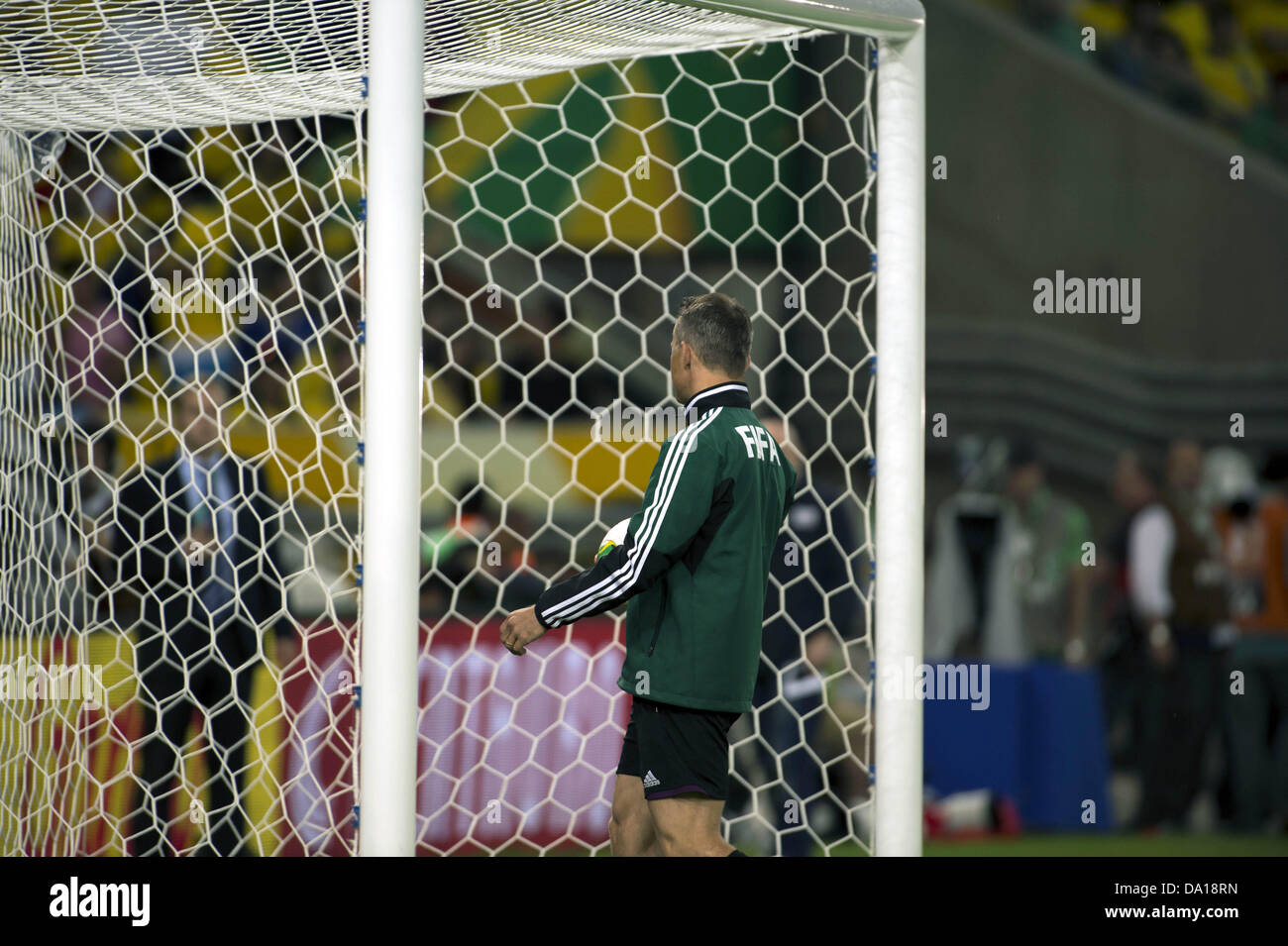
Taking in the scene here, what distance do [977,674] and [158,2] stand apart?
3.98m

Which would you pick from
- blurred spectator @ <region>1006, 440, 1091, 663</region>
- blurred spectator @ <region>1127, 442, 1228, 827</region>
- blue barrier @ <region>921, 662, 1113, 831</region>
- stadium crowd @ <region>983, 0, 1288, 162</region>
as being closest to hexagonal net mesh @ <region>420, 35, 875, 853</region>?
blue barrier @ <region>921, 662, 1113, 831</region>

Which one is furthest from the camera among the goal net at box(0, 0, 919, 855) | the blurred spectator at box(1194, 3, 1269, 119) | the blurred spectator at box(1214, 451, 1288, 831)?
the blurred spectator at box(1194, 3, 1269, 119)

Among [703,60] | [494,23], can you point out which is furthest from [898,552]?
[703,60]

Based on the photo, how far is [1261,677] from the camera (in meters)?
5.86

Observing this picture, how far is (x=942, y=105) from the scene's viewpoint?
339 inches

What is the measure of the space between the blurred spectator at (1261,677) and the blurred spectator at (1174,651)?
0.12 metres

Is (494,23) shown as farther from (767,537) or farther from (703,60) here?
(703,60)

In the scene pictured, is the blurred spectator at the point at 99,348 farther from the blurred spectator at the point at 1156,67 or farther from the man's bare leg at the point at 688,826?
the blurred spectator at the point at 1156,67

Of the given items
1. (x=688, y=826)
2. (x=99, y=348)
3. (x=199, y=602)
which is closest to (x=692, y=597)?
(x=688, y=826)

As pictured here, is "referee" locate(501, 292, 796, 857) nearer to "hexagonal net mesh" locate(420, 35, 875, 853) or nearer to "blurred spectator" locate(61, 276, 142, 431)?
"hexagonal net mesh" locate(420, 35, 875, 853)

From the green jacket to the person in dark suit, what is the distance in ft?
5.28

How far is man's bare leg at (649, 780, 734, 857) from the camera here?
101 inches
